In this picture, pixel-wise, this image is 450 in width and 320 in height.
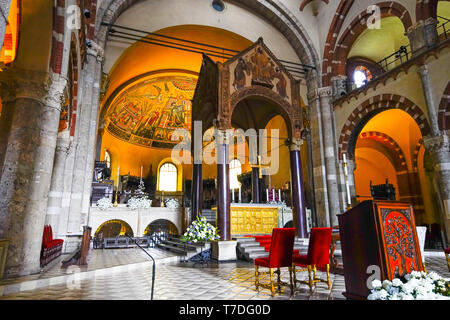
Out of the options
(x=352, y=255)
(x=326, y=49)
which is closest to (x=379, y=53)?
(x=326, y=49)

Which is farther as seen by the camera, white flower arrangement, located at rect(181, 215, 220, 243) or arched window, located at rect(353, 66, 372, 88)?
arched window, located at rect(353, 66, 372, 88)

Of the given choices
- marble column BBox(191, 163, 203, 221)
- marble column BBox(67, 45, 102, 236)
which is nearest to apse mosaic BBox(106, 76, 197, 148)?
marble column BBox(67, 45, 102, 236)

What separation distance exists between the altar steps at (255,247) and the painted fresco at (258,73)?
Answer: 4.95 metres

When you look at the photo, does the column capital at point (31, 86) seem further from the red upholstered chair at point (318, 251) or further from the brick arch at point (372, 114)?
the brick arch at point (372, 114)

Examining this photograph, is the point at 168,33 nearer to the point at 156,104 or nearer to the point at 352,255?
the point at 156,104

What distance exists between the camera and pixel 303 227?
9.02 meters

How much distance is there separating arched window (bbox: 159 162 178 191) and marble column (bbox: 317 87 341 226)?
1398 cm

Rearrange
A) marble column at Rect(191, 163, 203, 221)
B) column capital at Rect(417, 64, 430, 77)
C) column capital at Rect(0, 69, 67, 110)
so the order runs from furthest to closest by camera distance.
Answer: marble column at Rect(191, 163, 203, 221) → column capital at Rect(417, 64, 430, 77) → column capital at Rect(0, 69, 67, 110)

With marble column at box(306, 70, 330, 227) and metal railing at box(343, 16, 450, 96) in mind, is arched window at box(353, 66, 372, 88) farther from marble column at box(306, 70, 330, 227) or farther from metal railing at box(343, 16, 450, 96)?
marble column at box(306, 70, 330, 227)

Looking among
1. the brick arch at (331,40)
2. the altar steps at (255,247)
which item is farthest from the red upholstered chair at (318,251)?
the brick arch at (331,40)

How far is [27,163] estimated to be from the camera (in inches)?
182

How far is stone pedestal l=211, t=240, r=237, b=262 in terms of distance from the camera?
732 centimetres

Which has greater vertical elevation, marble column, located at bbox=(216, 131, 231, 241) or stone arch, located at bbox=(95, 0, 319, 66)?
stone arch, located at bbox=(95, 0, 319, 66)

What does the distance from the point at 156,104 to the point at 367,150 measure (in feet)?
49.5
